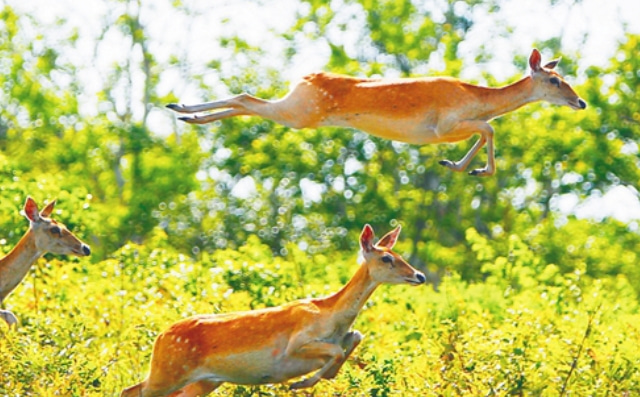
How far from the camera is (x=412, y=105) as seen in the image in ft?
39.2

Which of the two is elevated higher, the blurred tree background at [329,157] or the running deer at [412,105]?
the running deer at [412,105]

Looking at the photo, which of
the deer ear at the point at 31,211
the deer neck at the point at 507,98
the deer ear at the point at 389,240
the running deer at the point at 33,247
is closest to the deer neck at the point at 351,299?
the deer ear at the point at 389,240

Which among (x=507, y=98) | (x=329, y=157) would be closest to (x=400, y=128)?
(x=507, y=98)

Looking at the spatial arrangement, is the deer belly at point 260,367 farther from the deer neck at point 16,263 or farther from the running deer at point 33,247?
the deer neck at point 16,263

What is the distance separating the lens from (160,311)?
58.2 ft

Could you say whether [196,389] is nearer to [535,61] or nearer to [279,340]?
[279,340]

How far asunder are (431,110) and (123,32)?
A: 36252 mm

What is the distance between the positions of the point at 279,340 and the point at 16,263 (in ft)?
12.3

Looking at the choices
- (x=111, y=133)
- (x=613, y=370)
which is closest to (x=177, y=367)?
(x=613, y=370)

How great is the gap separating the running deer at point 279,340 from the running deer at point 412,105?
92 cm

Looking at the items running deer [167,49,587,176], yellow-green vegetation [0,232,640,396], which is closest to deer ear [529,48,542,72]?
running deer [167,49,587,176]

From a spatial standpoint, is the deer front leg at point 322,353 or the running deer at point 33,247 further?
the running deer at point 33,247

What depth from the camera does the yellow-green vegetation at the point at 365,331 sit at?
14.7 m

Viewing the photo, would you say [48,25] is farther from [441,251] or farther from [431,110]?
[431,110]
